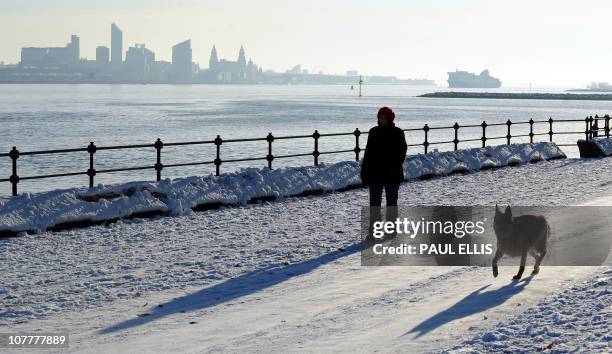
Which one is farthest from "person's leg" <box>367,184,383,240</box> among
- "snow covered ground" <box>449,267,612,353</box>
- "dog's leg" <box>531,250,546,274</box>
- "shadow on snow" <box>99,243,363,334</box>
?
"snow covered ground" <box>449,267,612,353</box>

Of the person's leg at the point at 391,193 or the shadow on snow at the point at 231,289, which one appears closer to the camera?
the shadow on snow at the point at 231,289

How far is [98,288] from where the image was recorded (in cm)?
941

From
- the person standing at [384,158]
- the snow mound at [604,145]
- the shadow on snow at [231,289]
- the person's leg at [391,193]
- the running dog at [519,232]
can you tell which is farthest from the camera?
the snow mound at [604,145]

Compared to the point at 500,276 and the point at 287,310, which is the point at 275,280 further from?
the point at 500,276

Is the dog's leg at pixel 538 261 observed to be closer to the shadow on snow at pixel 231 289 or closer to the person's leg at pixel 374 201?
the shadow on snow at pixel 231 289

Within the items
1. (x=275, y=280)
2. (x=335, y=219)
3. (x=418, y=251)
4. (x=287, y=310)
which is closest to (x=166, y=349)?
(x=287, y=310)

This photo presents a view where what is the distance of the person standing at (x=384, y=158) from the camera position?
11922 millimetres

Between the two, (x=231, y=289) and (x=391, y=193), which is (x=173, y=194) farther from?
(x=231, y=289)

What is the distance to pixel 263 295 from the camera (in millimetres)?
8961

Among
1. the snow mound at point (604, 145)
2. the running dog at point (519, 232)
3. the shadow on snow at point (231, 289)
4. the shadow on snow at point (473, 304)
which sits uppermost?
the snow mound at point (604, 145)

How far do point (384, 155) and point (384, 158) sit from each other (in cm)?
6

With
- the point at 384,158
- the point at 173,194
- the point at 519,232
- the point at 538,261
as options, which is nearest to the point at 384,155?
the point at 384,158

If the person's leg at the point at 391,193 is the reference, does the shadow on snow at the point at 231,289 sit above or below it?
below

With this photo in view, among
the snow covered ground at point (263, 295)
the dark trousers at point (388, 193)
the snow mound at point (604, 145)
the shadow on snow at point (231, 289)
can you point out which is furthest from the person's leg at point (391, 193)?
the snow mound at point (604, 145)
